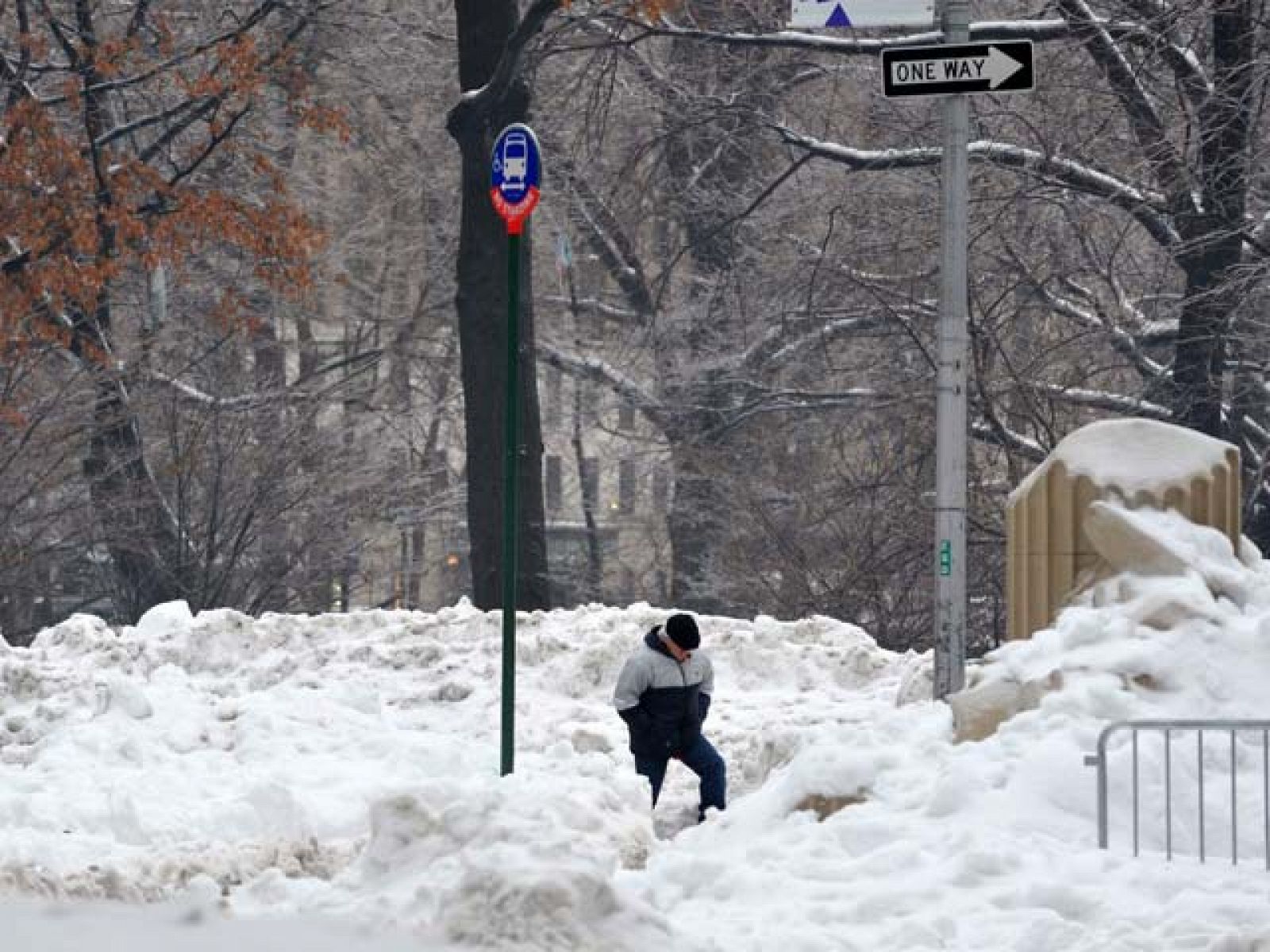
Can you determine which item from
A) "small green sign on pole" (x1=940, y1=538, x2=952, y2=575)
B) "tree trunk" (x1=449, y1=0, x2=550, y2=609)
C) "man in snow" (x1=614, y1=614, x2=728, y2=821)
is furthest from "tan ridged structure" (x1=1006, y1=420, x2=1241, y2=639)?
"tree trunk" (x1=449, y1=0, x2=550, y2=609)

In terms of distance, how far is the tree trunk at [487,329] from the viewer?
23328mm

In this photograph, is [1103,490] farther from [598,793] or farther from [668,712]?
[598,793]

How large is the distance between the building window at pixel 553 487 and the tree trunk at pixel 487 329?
962 inches

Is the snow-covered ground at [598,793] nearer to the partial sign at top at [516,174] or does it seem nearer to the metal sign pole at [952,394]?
the metal sign pole at [952,394]

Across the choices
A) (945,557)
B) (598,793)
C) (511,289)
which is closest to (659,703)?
(598,793)

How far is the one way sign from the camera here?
37.9 ft

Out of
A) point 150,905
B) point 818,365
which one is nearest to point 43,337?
point 818,365

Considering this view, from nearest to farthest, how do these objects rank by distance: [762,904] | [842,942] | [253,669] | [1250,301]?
[842,942]
[762,904]
[253,669]
[1250,301]

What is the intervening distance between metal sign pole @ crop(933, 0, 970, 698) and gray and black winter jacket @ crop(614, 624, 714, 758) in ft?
5.08

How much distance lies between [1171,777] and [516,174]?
189 inches

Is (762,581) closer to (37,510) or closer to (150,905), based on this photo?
(37,510)

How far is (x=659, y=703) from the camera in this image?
12758 millimetres

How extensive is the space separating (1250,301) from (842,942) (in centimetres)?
1554

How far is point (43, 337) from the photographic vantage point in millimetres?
22406
